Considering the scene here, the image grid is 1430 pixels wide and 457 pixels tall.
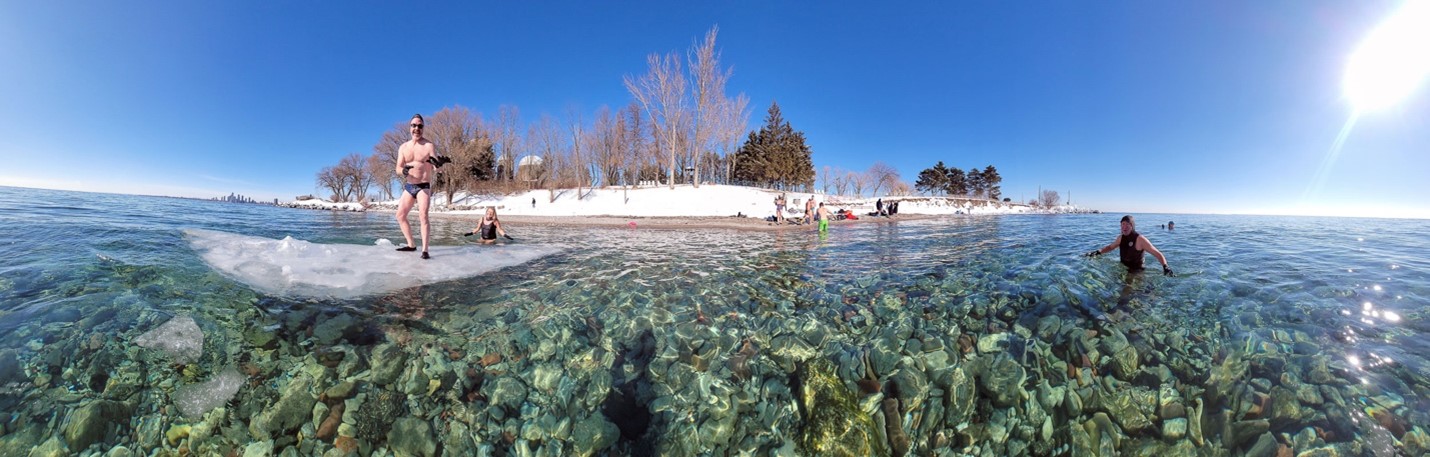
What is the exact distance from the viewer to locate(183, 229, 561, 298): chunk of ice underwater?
14.4ft

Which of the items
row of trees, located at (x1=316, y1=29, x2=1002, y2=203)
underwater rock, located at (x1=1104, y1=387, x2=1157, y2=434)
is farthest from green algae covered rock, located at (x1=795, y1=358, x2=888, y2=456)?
row of trees, located at (x1=316, y1=29, x2=1002, y2=203)

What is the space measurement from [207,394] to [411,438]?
1.18 metres

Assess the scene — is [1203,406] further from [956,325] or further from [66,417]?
[66,417]

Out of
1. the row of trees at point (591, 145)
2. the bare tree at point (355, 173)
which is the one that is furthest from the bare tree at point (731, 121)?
the bare tree at point (355, 173)


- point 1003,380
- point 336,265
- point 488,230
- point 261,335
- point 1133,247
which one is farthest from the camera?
point 488,230

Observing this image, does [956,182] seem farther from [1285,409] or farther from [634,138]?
[1285,409]

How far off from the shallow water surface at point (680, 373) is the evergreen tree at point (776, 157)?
53.9 meters

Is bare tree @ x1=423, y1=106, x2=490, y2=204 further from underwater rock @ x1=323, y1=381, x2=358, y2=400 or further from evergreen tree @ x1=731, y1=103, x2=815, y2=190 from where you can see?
underwater rock @ x1=323, y1=381, x2=358, y2=400

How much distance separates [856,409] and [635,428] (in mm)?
1312

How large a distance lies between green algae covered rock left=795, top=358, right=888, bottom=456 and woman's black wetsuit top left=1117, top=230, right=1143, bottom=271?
7.25m

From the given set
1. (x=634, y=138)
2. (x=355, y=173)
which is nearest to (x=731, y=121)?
(x=634, y=138)

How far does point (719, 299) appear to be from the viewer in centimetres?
438

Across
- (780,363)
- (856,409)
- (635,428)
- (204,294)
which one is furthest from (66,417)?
(856,409)

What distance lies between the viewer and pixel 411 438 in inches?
91.8
